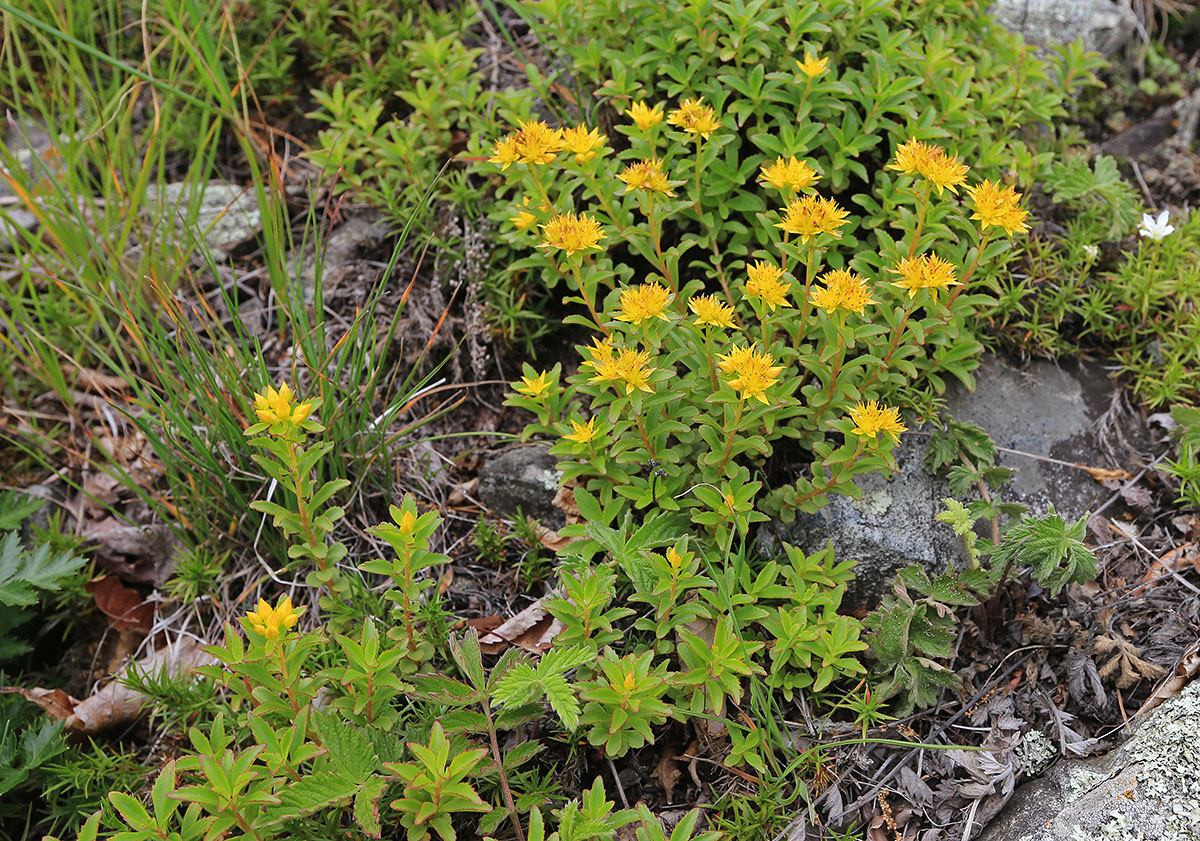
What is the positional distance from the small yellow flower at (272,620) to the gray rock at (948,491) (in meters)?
1.34

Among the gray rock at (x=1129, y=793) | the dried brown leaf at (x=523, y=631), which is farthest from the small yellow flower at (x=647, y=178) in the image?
the gray rock at (x=1129, y=793)

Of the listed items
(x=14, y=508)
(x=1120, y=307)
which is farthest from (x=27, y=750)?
(x=1120, y=307)

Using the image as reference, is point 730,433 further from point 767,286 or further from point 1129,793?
point 1129,793

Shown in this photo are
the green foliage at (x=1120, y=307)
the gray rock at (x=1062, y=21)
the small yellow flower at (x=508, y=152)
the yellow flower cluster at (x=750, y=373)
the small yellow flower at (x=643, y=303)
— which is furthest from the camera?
the gray rock at (x=1062, y=21)

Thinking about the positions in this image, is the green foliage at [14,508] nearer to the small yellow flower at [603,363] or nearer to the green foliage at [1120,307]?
the small yellow flower at [603,363]

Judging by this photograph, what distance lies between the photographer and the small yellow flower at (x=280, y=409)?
7.07ft

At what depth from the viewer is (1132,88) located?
404cm

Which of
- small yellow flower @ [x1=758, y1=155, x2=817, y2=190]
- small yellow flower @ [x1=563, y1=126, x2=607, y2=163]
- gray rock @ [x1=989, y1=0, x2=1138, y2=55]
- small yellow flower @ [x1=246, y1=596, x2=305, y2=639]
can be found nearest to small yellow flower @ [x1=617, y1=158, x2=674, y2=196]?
small yellow flower @ [x1=563, y1=126, x2=607, y2=163]

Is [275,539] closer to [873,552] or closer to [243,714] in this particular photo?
[243,714]

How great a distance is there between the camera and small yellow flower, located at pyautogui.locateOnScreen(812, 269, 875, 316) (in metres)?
2.20

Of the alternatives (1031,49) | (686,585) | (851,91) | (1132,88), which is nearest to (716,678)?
(686,585)

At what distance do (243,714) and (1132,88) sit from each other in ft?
14.4

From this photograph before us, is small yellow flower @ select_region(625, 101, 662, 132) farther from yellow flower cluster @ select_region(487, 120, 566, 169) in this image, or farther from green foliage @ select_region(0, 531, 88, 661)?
green foliage @ select_region(0, 531, 88, 661)

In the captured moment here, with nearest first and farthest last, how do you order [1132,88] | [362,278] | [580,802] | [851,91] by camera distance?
1. [580,802]
2. [851,91]
3. [362,278]
4. [1132,88]
